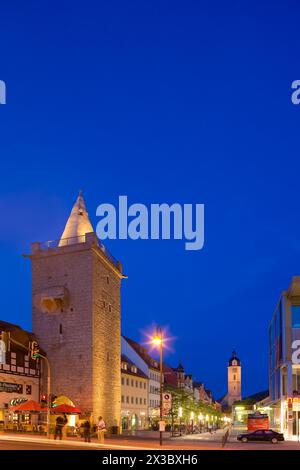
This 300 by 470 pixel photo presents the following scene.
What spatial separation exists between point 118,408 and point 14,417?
52.2 ft

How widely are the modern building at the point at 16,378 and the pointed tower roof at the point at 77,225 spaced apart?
36.4 feet

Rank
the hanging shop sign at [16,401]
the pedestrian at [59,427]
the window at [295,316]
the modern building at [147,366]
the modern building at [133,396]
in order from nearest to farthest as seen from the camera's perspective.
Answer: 1. the pedestrian at [59,427]
2. the hanging shop sign at [16,401]
3. the window at [295,316]
4. the modern building at [133,396]
5. the modern building at [147,366]

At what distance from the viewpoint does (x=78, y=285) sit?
207ft

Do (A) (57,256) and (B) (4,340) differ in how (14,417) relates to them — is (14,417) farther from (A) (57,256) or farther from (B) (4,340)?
(B) (4,340)

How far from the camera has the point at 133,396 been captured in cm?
9100

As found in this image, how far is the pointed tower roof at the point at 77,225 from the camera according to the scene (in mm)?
66456

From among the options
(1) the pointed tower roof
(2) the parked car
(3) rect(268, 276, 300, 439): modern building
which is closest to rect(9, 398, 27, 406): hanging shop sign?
(1) the pointed tower roof

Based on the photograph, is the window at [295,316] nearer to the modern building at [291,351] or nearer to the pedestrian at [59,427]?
the modern building at [291,351]

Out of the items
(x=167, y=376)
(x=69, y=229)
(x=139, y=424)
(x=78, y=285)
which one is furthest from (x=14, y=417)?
(x=167, y=376)

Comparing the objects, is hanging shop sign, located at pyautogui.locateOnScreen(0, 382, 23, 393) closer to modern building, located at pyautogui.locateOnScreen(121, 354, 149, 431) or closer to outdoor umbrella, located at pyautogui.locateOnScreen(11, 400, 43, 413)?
outdoor umbrella, located at pyautogui.locateOnScreen(11, 400, 43, 413)

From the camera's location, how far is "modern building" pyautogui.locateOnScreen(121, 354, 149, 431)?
86125mm

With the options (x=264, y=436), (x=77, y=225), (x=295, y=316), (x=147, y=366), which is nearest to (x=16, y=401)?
(x=77, y=225)

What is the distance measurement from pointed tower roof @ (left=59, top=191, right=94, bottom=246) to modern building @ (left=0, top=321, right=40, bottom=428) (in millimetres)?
11097

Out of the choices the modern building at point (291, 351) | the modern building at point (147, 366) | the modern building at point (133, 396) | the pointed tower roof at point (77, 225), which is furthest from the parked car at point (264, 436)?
the modern building at point (147, 366)
